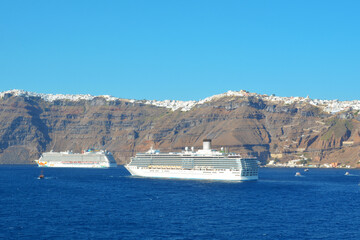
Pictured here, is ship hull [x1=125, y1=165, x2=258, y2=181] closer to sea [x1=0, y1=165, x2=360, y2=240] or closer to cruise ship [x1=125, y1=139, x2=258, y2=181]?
cruise ship [x1=125, y1=139, x2=258, y2=181]

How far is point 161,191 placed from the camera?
80500mm

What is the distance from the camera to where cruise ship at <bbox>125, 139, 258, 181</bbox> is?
10106 centimetres

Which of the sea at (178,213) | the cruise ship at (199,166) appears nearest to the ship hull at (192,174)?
the cruise ship at (199,166)

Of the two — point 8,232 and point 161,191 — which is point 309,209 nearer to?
point 161,191

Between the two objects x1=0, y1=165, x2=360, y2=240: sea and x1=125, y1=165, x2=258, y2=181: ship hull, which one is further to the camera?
x1=125, y1=165, x2=258, y2=181: ship hull

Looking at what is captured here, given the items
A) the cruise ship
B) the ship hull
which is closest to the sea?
the ship hull

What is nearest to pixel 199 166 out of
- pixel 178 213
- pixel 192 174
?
pixel 192 174

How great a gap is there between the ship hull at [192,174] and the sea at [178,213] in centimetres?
1492

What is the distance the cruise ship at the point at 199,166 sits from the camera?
101 meters

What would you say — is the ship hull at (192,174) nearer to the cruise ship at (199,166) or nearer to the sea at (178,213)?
the cruise ship at (199,166)

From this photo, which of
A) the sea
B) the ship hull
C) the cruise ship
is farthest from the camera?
the cruise ship

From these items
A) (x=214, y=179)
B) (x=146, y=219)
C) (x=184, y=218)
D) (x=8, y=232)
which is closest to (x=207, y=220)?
(x=184, y=218)

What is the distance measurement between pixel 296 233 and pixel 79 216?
75.4 ft

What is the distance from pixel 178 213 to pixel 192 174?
4830cm
